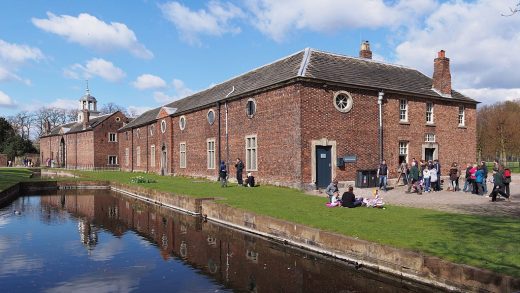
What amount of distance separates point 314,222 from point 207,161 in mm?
20034

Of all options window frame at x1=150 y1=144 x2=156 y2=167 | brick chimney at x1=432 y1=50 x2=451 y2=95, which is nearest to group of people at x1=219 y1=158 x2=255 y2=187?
brick chimney at x1=432 y1=50 x2=451 y2=95

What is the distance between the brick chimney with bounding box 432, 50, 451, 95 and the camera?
28.3 metres

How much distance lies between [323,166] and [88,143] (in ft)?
163

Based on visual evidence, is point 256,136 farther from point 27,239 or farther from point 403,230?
point 403,230

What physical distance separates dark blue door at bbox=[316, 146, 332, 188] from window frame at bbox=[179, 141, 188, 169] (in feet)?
51.8

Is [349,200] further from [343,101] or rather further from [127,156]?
[127,156]

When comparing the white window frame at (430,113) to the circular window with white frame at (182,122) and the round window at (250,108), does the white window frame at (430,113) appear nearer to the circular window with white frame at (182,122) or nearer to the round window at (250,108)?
the round window at (250,108)

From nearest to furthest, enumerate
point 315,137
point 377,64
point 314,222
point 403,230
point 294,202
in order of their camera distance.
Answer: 1. point 403,230
2. point 314,222
3. point 294,202
4. point 315,137
5. point 377,64

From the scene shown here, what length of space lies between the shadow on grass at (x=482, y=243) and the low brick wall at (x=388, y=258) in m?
0.30

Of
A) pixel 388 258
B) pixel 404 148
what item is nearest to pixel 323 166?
pixel 404 148

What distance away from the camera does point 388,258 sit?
28.2ft

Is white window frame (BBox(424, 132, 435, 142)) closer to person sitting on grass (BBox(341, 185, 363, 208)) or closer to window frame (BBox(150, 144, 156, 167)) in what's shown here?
person sitting on grass (BBox(341, 185, 363, 208))

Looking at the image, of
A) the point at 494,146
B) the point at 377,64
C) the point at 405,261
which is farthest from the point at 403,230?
the point at 494,146

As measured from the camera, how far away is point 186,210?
722 inches
